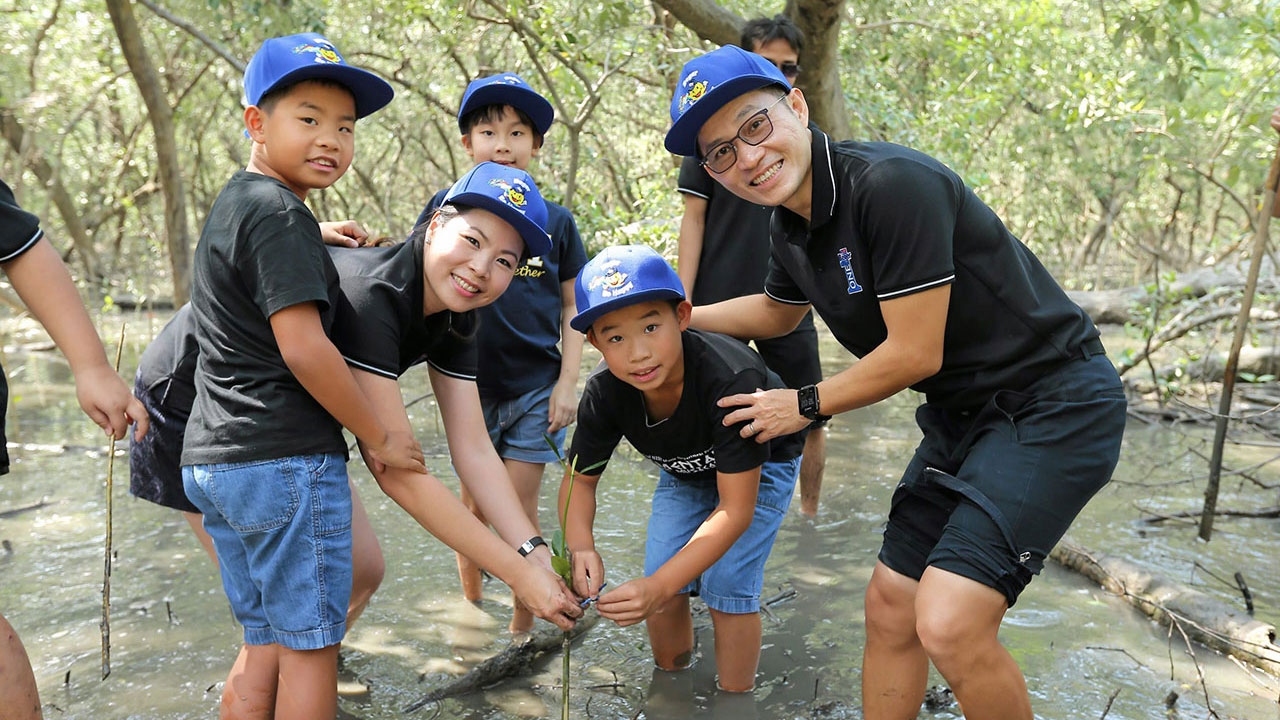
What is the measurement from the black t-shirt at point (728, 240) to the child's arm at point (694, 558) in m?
1.38

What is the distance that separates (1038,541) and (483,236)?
5.18ft

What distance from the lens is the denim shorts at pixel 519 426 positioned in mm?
3715

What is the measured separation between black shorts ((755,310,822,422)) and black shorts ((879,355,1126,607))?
5.33 ft

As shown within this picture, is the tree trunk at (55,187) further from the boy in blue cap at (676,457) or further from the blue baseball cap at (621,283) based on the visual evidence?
the blue baseball cap at (621,283)

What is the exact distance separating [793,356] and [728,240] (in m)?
0.55

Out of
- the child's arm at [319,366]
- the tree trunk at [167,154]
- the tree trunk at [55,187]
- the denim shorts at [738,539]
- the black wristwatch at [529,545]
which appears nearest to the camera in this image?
the child's arm at [319,366]

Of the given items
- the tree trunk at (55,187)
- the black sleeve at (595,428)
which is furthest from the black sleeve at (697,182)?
the tree trunk at (55,187)

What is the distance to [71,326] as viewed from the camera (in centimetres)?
246

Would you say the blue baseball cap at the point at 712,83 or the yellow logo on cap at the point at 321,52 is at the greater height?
the yellow logo on cap at the point at 321,52

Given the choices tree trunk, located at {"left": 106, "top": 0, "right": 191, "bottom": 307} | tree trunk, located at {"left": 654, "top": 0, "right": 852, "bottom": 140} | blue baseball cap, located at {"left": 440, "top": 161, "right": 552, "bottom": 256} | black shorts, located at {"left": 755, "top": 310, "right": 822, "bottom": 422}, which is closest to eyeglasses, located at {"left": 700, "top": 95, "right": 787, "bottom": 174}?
blue baseball cap, located at {"left": 440, "top": 161, "right": 552, "bottom": 256}

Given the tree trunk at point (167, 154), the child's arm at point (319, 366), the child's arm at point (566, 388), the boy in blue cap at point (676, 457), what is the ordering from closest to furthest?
the child's arm at point (319, 366) → the boy in blue cap at point (676, 457) → the child's arm at point (566, 388) → the tree trunk at point (167, 154)

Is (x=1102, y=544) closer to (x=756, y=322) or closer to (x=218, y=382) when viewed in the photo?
(x=756, y=322)

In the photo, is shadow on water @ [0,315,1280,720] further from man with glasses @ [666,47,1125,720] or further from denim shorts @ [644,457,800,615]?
man with glasses @ [666,47,1125,720]

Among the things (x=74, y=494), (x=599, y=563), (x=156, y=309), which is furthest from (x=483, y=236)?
(x=156, y=309)
